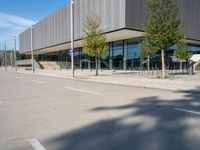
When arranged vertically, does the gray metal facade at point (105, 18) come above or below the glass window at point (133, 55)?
above

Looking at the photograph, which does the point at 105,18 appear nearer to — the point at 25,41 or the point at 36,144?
the point at 36,144

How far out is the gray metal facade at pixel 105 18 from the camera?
122 feet

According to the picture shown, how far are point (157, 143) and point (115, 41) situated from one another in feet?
149

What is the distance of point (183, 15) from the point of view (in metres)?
45.6

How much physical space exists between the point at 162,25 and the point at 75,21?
29112mm

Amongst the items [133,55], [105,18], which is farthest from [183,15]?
[105,18]

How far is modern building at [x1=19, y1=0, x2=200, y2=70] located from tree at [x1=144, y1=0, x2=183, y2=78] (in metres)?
12.4

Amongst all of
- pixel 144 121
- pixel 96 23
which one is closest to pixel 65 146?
pixel 144 121

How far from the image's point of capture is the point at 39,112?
28.2 ft

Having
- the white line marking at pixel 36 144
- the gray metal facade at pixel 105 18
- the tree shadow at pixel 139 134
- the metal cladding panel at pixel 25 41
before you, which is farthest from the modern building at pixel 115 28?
the white line marking at pixel 36 144

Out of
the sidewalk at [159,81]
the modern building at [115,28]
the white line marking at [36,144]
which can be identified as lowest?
the white line marking at [36,144]

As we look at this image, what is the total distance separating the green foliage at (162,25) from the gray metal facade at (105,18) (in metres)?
12.4

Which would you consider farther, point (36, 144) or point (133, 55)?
point (133, 55)

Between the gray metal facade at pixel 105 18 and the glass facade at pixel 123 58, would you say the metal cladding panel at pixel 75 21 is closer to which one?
the gray metal facade at pixel 105 18
